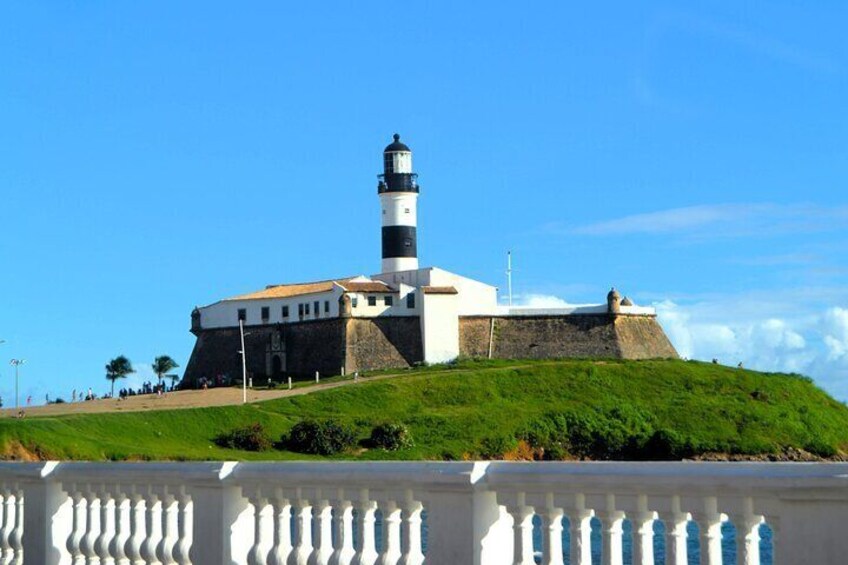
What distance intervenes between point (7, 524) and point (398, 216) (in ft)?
227

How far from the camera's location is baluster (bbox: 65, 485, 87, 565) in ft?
28.9

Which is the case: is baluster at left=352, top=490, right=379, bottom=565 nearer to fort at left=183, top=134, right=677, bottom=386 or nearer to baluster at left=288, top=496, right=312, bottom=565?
baluster at left=288, top=496, right=312, bottom=565

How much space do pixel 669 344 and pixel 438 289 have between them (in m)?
15.4

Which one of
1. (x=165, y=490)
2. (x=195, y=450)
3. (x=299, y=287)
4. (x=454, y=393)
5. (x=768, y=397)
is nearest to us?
(x=165, y=490)

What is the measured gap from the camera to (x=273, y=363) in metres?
78.6

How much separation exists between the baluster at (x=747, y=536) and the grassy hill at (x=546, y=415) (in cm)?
5036

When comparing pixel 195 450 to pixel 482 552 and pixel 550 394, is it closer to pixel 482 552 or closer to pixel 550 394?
pixel 550 394

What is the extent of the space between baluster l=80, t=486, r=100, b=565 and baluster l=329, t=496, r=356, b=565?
7.24ft

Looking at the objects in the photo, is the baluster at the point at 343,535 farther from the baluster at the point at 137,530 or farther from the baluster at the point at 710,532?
the baluster at the point at 710,532

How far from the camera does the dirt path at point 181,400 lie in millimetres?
64375

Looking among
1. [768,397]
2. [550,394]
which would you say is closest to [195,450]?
[550,394]

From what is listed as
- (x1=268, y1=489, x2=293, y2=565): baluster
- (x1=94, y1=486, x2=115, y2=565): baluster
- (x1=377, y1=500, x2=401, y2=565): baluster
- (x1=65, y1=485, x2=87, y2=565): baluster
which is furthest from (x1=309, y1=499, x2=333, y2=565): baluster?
(x1=65, y1=485, x2=87, y2=565): baluster

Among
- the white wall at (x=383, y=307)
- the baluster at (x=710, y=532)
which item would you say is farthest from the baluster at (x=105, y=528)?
the white wall at (x=383, y=307)

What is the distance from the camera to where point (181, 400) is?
223ft
